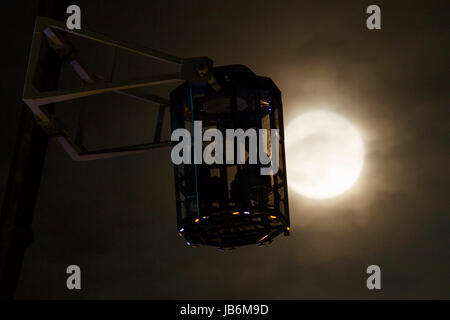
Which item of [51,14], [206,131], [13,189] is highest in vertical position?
[51,14]

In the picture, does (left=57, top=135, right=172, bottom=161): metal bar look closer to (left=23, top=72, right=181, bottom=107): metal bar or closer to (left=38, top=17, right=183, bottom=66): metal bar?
(left=23, top=72, right=181, bottom=107): metal bar

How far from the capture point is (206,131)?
518 inches

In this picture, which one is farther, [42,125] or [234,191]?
[42,125]

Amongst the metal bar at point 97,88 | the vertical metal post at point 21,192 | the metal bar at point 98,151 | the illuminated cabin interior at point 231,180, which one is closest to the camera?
the metal bar at point 97,88

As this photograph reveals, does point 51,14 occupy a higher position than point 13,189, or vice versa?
point 51,14

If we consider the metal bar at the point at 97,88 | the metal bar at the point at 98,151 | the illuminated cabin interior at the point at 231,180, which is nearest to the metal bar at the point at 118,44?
the metal bar at the point at 97,88

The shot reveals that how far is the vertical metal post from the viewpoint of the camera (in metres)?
13.3

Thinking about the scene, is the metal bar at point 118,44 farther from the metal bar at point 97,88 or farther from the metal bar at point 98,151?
the metal bar at point 98,151

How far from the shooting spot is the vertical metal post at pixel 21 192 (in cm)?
1328

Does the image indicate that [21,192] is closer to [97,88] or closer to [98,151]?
[98,151]
